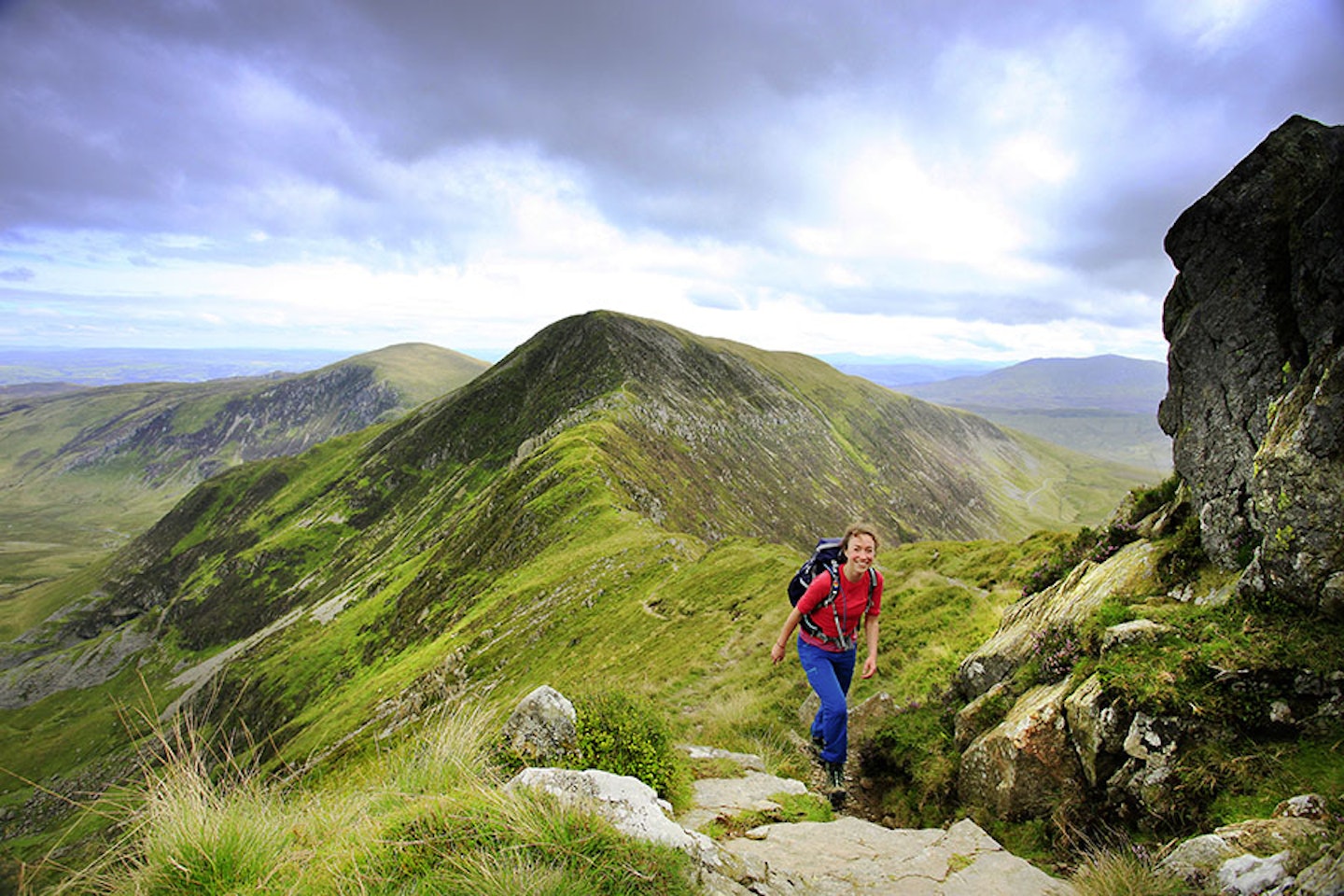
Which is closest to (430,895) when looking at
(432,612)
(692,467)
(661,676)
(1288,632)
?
(1288,632)

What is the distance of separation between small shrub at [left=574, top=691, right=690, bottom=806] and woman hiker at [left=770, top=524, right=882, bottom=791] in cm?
232

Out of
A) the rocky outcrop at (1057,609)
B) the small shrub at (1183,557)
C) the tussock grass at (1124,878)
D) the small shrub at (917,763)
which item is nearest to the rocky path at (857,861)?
the tussock grass at (1124,878)

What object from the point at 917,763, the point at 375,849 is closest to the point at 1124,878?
the point at 917,763

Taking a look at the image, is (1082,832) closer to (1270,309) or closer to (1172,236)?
(1270,309)

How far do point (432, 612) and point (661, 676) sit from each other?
67232 millimetres

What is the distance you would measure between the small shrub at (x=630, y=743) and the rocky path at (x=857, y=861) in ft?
1.77

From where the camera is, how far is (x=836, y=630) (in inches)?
392

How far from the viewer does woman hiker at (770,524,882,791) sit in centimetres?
984

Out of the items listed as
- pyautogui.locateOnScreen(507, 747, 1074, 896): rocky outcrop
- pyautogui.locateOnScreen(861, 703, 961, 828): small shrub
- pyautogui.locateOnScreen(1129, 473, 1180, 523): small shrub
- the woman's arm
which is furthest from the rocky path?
pyautogui.locateOnScreen(1129, 473, 1180, 523): small shrub

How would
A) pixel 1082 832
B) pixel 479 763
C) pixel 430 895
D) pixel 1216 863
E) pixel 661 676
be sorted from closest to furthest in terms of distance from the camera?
pixel 430 895, pixel 1216 863, pixel 479 763, pixel 1082 832, pixel 661 676

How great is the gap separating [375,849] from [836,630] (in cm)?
727

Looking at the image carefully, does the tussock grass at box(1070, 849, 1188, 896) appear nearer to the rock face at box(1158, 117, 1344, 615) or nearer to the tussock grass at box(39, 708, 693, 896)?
the rock face at box(1158, 117, 1344, 615)

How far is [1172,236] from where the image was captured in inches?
446

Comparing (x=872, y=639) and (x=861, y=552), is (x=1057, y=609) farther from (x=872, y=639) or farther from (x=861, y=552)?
(x=861, y=552)
